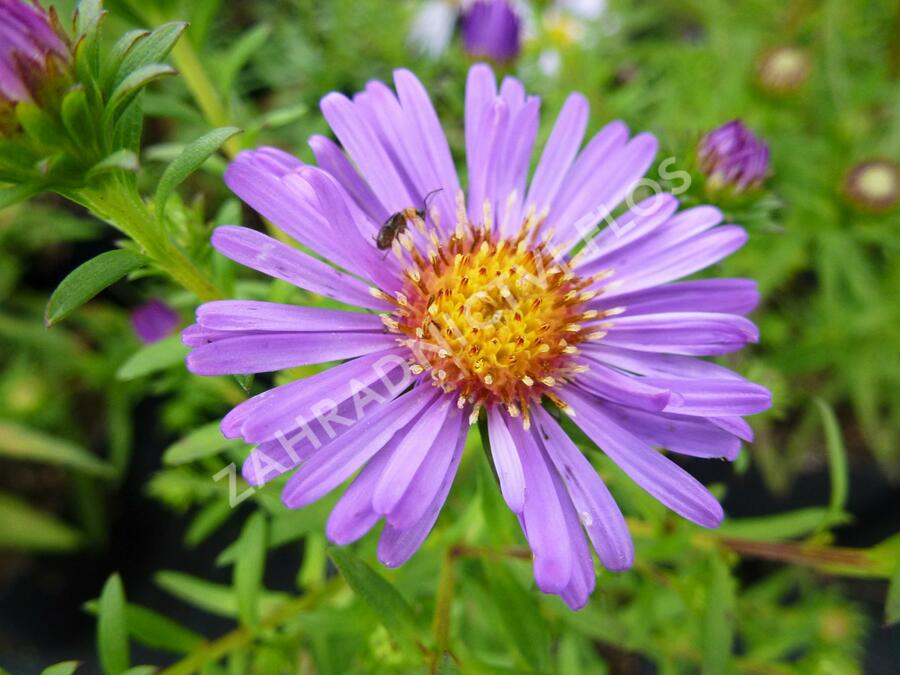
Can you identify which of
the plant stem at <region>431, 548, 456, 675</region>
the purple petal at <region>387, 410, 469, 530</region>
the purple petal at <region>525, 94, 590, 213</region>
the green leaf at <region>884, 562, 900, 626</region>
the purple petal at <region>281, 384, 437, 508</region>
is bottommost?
the green leaf at <region>884, 562, 900, 626</region>

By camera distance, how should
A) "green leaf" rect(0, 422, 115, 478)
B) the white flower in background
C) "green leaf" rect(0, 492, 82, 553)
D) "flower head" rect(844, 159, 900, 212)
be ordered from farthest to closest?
the white flower in background, "green leaf" rect(0, 492, 82, 553), "green leaf" rect(0, 422, 115, 478), "flower head" rect(844, 159, 900, 212)

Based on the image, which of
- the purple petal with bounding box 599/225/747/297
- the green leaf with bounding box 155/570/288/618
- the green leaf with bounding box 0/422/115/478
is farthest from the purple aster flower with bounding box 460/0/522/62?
the green leaf with bounding box 0/422/115/478

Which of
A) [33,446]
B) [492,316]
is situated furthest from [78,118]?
[33,446]

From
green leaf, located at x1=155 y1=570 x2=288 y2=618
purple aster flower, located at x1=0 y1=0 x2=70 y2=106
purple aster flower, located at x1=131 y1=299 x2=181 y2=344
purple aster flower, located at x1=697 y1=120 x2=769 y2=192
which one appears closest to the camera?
purple aster flower, located at x1=0 y1=0 x2=70 y2=106

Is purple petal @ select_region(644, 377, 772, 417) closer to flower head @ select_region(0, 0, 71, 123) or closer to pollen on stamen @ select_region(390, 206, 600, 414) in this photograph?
pollen on stamen @ select_region(390, 206, 600, 414)

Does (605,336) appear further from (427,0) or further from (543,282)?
(427,0)

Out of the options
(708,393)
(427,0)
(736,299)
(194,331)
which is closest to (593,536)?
(708,393)

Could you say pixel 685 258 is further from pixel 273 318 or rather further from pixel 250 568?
pixel 250 568
